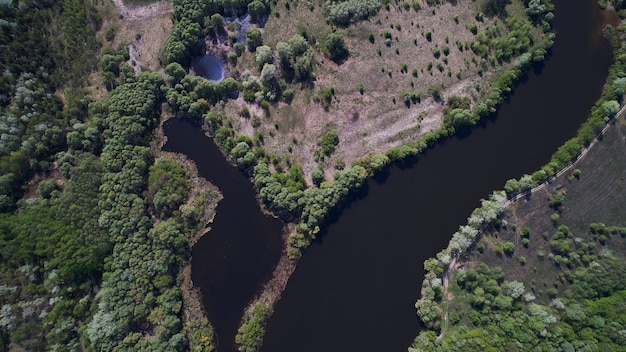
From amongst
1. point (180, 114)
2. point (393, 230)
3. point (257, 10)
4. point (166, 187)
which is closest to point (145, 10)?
point (180, 114)

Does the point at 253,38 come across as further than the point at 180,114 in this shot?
No

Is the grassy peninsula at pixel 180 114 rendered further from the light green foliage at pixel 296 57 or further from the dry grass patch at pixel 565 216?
the dry grass patch at pixel 565 216

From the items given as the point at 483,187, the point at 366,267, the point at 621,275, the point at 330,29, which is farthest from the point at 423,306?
the point at 330,29

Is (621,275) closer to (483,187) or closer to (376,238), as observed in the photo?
(483,187)

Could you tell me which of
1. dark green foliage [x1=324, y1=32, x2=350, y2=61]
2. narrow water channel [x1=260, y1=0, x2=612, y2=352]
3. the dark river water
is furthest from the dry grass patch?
dark green foliage [x1=324, y1=32, x2=350, y2=61]

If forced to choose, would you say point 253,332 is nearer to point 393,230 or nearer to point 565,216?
point 393,230

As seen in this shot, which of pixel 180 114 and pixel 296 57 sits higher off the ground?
pixel 180 114
